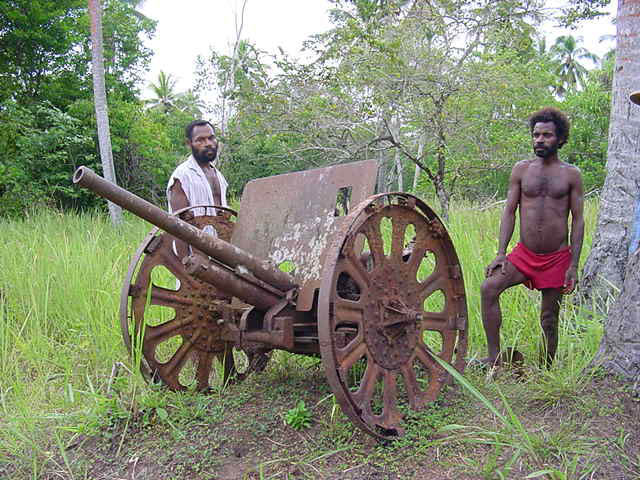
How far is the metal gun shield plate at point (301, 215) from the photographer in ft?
9.96

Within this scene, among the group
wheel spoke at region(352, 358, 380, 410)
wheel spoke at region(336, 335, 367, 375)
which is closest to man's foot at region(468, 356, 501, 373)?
wheel spoke at region(352, 358, 380, 410)

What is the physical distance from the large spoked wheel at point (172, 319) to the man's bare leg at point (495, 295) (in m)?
1.61

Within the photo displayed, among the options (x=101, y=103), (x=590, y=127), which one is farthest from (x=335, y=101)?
(x=590, y=127)

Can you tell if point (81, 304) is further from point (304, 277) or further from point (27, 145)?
point (27, 145)

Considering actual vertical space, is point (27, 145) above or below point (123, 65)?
below

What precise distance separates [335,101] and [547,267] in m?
6.72

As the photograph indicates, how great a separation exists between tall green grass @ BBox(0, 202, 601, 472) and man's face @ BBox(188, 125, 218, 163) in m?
1.37

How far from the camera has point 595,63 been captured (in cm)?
3556

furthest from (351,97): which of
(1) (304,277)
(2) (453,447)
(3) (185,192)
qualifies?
(2) (453,447)

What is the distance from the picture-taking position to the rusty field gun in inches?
101

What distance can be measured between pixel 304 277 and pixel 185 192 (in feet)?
4.86

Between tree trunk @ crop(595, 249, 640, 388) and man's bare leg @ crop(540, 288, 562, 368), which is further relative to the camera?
man's bare leg @ crop(540, 288, 562, 368)

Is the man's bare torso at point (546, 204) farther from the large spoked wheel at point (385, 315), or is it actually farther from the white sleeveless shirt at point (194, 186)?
the white sleeveless shirt at point (194, 186)

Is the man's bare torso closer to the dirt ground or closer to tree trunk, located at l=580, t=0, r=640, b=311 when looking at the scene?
the dirt ground
